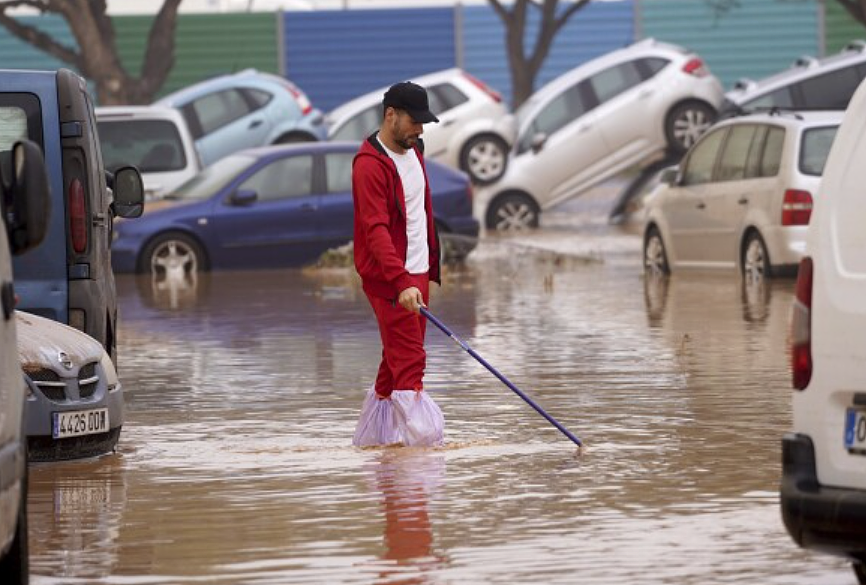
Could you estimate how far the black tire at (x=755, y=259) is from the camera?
22.5 m

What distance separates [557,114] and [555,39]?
33.7ft

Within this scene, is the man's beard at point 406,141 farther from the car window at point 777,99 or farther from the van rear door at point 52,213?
the car window at point 777,99

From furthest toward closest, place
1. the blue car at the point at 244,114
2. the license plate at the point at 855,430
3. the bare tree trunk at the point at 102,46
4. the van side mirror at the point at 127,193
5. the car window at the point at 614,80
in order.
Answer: the bare tree trunk at the point at 102,46, the blue car at the point at 244,114, the car window at the point at 614,80, the van side mirror at the point at 127,193, the license plate at the point at 855,430

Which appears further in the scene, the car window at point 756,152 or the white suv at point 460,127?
the white suv at point 460,127

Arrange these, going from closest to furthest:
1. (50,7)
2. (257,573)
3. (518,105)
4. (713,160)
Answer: (257,573) < (713,160) < (50,7) < (518,105)

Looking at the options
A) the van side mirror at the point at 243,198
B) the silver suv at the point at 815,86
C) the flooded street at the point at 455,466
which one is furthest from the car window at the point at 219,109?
the flooded street at the point at 455,466

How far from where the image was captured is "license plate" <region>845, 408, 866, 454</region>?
7.72 meters

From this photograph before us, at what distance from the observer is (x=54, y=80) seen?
12.6 metres

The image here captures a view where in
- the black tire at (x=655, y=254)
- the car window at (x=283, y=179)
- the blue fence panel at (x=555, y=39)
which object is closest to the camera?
the black tire at (x=655, y=254)

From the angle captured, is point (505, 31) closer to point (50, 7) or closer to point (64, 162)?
point (50, 7)

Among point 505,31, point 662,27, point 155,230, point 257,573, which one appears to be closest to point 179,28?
point 505,31

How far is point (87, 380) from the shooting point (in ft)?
37.7

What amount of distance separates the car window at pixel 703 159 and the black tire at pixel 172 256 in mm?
5592

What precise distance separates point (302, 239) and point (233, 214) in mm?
782
